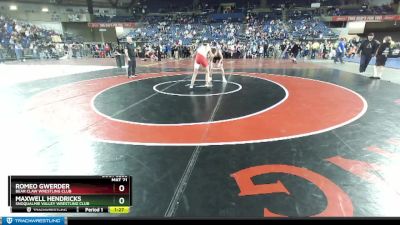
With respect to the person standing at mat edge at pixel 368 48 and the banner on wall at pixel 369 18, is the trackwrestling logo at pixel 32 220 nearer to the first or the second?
the person standing at mat edge at pixel 368 48

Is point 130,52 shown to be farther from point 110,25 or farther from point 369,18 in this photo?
point 369,18

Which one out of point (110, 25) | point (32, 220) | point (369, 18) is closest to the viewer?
point (32, 220)

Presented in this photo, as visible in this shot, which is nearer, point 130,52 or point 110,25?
point 130,52

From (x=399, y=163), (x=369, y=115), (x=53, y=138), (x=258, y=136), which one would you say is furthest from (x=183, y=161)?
(x=369, y=115)

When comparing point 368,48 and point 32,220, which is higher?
point 368,48

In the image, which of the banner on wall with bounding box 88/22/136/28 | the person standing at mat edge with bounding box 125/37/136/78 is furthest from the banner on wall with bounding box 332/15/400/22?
the person standing at mat edge with bounding box 125/37/136/78

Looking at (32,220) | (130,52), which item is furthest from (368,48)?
(32,220)

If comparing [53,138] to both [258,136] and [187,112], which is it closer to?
[187,112]

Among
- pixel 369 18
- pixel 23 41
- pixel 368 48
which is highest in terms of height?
pixel 369 18

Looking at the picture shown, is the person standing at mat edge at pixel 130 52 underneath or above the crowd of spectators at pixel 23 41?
underneath

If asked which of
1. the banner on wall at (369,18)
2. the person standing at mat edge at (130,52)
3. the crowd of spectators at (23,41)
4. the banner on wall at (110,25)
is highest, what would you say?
the banner on wall at (369,18)
